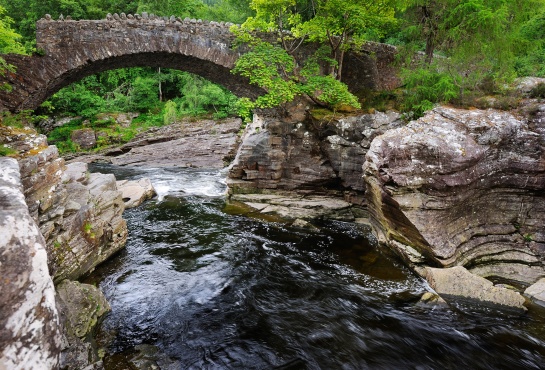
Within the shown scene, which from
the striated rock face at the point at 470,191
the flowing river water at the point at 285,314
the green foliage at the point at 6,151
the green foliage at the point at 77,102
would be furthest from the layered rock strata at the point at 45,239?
the green foliage at the point at 77,102

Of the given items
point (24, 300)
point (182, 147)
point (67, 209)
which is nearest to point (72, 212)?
point (67, 209)

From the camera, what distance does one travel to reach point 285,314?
625 centimetres

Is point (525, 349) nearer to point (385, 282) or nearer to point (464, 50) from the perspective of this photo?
point (385, 282)

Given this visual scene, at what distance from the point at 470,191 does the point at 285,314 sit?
5861 mm

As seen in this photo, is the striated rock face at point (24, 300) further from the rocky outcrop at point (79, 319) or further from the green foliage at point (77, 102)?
the green foliage at point (77, 102)

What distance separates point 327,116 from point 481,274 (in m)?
7.43

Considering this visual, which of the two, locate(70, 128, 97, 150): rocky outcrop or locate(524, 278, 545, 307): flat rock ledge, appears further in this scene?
locate(70, 128, 97, 150): rocky outcrop

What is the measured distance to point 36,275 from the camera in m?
2.12

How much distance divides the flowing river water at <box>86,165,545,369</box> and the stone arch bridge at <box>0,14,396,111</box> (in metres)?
7.22

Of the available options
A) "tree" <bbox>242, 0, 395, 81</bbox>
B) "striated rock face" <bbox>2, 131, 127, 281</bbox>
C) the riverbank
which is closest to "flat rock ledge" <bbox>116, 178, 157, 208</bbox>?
the riverbank

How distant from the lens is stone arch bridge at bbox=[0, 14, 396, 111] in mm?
11172

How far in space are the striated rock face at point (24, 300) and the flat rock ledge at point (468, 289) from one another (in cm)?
727

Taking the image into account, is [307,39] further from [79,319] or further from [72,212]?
[79,319]

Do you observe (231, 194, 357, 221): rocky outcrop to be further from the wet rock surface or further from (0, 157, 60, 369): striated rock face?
the wet rock surface
